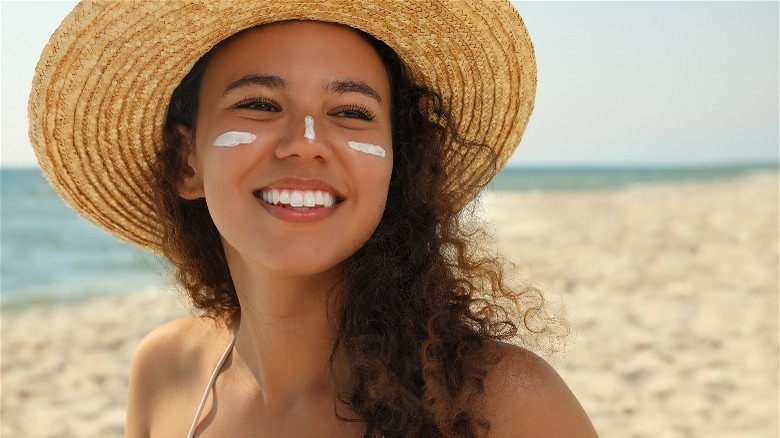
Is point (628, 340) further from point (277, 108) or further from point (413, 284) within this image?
point (277, 108)

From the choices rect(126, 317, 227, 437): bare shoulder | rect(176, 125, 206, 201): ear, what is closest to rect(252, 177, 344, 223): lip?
rect(176, 125, 206, 201): ear

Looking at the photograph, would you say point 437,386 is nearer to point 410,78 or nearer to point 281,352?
point 281,352

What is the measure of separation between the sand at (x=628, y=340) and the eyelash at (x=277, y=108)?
177 centimetres

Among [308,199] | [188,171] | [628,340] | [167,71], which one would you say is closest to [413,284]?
[308,199]

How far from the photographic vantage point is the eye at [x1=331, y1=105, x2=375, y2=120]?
221 cm

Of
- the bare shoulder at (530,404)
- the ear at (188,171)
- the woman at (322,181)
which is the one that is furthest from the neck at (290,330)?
the bare shoulder at (530,404)

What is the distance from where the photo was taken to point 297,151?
2.07 meters

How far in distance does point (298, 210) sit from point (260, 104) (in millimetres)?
325

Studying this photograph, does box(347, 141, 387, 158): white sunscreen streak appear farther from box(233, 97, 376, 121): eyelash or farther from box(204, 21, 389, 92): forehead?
box(204, 21, 389, 92): forehead

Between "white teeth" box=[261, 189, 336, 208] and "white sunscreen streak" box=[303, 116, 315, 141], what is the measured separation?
0.14 m

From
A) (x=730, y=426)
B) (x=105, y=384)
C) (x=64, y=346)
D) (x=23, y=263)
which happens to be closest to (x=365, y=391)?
(x=730, y=426)

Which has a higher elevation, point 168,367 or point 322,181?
point 322,181

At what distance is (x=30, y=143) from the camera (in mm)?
2654

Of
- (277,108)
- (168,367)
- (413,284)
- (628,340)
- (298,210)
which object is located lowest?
(628,340)
